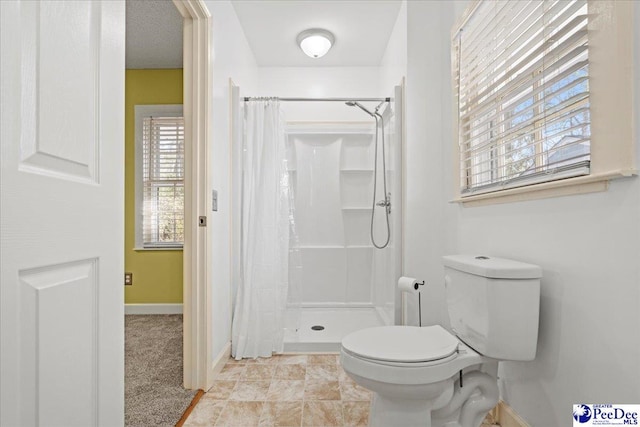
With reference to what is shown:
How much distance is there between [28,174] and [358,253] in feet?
10.2

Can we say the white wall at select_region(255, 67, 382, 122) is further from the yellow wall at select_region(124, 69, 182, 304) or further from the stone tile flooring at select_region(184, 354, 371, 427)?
the stone tile flooring at select_region(184, 354, 371, 427)

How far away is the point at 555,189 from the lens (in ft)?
3.87

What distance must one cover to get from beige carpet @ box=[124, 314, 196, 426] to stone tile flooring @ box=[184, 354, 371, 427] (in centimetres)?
12

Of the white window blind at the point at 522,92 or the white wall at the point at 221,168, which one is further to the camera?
the white wall at the point at 221,168

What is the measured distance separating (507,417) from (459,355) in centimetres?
50

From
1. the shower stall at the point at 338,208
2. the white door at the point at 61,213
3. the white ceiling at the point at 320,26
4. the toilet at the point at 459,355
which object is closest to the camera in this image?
the white door at the point at 61,213

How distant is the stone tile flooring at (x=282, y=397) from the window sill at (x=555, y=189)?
1.14 metres

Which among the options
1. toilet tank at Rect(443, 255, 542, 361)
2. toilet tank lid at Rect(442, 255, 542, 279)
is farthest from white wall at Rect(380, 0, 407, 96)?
toilet tank at Rect(443, 255, 542, 361)

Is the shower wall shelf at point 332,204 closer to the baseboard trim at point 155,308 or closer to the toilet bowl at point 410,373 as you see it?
the baseboard trim at point 155,308

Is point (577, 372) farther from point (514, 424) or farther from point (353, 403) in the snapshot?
point (353, 403)

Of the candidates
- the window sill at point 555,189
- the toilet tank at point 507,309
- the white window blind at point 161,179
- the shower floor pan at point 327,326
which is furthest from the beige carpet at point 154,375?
the window sill at point 555,189

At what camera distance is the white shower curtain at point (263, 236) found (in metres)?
2.40

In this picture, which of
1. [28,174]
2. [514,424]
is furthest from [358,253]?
[28,174]

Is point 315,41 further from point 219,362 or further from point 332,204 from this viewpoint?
point 219,362
